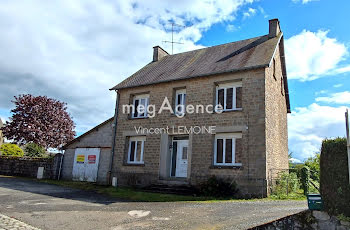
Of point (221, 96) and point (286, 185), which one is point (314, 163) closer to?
point (286, 185)

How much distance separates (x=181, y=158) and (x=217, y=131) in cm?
256

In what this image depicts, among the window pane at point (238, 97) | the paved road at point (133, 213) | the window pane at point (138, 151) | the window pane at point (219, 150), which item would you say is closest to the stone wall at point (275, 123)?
the window pane at point (238, 97)

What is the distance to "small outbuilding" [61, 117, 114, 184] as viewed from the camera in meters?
16.6

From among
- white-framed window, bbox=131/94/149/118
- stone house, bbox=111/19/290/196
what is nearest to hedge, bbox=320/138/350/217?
stone house, bbox=111/19/290/196

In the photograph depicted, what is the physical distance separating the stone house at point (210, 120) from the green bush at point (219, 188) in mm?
326

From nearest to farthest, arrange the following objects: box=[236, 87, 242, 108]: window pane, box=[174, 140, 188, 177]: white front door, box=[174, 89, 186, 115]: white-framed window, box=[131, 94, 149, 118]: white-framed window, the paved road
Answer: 1. the paved road
2. box=[236, 87, 242, 108]: window pane
3. box=[174, 140, 188, 177]: white front door
4. box=[174, 89, 186, 115]: white-framed window
5. box=[131, 94, 149, 118]: white-framed window

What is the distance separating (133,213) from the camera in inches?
328

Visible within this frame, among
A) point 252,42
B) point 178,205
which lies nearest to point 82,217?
point 178,205

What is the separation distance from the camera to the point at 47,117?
3002 centimetres

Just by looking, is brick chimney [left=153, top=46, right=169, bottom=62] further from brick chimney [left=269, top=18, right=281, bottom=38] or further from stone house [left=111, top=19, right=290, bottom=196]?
brick chimney [left=269, top=18, right=281, bottom=38]

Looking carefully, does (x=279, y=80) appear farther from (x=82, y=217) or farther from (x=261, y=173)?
(x=82, y=217)

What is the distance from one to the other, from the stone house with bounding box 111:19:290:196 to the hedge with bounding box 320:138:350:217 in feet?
18.0

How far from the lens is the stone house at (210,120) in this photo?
11969 millimetres

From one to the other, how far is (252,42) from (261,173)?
7743 millimetres
